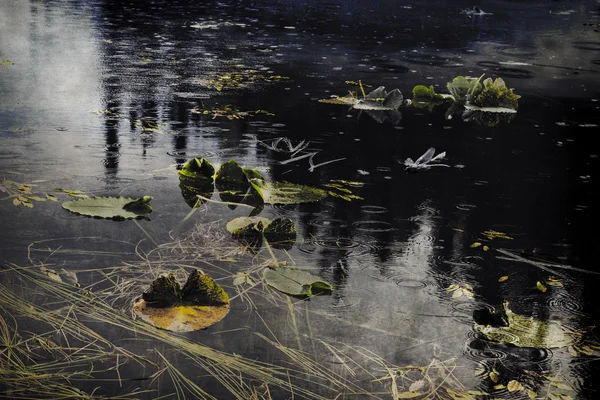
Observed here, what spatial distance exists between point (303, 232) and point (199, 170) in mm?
921

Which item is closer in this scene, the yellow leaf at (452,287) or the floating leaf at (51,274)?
the floating leaf at (51,274)

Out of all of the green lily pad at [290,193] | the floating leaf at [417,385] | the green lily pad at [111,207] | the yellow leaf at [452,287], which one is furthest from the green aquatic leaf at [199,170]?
the floating leaf at [417,385]

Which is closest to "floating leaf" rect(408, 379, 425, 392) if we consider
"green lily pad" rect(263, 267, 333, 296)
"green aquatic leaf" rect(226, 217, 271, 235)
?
"green lily pad" rect(263, 267, 333, 296)

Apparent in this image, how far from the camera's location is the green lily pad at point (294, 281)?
2.87 m

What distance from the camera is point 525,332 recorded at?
Answer: 2.67 meters

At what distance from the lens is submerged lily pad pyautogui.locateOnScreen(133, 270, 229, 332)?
2607 millimetres

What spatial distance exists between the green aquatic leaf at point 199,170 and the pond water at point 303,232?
0.07m

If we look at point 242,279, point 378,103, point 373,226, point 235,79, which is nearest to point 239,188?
point 373,226

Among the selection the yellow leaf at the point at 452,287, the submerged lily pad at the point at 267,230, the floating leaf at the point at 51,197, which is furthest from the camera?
the floating leaf at the point at 51,197

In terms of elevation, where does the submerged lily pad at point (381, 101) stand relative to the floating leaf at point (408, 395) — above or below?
below

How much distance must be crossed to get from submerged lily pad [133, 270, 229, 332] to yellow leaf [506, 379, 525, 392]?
0.96 meters

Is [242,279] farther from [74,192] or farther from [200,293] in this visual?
[74,192]

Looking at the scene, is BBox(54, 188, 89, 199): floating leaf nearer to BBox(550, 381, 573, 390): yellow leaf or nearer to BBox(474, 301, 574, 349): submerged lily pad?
BBox(474, 301, 574, 349): submerged lily pad

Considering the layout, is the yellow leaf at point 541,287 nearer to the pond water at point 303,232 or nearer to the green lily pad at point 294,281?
the pond water at point 303,232
